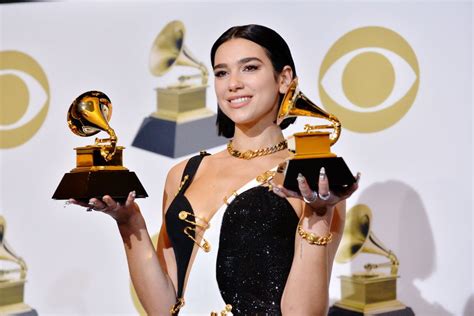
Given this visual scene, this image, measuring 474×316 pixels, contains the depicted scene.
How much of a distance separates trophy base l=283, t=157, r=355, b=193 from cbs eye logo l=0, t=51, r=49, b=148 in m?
1.78

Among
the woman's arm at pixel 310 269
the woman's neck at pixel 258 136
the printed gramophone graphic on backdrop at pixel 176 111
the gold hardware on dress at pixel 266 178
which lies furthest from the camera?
the printed gramophone graphic on backdrop at pixel 176 111

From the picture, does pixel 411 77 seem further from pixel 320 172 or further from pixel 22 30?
pixel 22 30

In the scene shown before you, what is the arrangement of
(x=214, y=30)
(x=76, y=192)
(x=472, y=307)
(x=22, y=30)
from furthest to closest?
(x=22, y=30) → (x=214, y=30) → (x=472, y=307) → (x=76, y=192)

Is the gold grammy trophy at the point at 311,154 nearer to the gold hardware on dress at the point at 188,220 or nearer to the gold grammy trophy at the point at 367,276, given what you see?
the gold hardware on dress at the point at 188,220

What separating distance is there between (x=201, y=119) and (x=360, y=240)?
0.81 m

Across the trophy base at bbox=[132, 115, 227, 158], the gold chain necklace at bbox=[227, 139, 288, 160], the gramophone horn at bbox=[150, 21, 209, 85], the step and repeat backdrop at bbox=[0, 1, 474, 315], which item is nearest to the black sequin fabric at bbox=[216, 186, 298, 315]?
the gold chain necklace at bbox=[227, 139, 288, 160]

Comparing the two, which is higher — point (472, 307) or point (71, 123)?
point (71, 123)

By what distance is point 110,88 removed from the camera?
10.4 ft

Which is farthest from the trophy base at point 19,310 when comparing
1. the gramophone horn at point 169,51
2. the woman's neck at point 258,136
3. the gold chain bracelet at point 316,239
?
the gold chain bracelet at point 316,239

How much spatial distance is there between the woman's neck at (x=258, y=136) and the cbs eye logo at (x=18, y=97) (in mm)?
1366

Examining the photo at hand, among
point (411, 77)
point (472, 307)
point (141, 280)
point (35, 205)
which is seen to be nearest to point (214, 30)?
point (411, 77)

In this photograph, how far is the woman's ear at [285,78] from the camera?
86.5 inches

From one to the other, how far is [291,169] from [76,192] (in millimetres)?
608

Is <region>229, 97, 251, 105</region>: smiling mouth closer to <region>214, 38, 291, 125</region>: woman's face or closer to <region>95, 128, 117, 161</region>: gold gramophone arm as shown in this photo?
<region>214, 38, 291, 125</region>: woman's face
